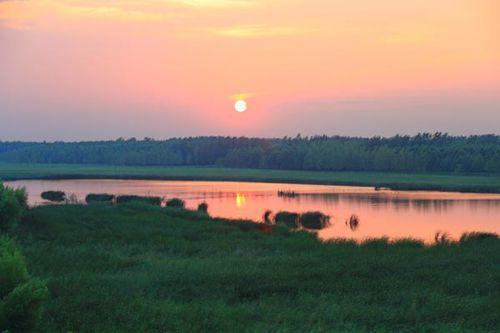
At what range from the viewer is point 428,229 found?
4600 centimetres

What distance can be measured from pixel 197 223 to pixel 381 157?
11180 cm

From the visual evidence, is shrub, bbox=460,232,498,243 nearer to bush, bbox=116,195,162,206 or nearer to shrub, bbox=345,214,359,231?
shrub, bbox=345,214,359,231

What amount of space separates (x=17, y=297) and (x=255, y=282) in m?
9.82

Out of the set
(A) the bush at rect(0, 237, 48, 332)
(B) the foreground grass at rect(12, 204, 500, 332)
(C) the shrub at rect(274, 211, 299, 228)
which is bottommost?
(C) the shrub at rect(274, 211, 299, 228)

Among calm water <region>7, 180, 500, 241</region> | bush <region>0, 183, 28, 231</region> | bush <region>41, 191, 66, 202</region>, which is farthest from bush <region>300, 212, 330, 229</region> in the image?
bush <region>41, 191, 66, 202</region>

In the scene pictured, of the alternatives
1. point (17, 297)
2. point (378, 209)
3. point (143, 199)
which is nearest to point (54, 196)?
point (143, 199)

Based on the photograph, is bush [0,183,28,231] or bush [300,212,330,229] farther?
bush [300,212,330,229]

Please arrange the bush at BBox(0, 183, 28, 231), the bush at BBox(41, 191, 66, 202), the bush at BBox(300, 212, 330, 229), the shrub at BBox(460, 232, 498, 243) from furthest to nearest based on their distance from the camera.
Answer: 1. the bush at BBox(41, 191, 66, 202)
2. the bush at BBox(300, 212, 330, 229)
3. the shrub at BBox(460, 232, 498, 243)
4. the bush at BBox(0, 183, 28, 231)

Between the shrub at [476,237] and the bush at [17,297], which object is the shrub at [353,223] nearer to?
the shrub at [476,237]

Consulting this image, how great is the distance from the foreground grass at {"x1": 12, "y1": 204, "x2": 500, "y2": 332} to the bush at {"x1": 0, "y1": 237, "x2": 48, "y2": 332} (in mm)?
1815

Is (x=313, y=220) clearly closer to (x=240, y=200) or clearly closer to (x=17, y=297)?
(x=240, y=200)

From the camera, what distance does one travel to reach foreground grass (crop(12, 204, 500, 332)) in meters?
17.1

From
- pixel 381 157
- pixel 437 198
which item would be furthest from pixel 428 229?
pixel 381 157

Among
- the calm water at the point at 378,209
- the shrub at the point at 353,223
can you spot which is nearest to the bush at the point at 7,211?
the calm water at the point at 378,209
